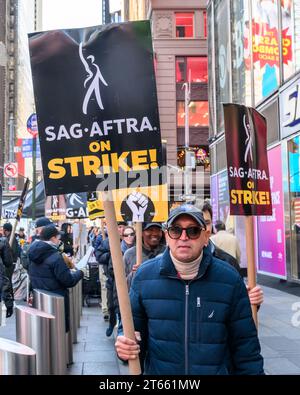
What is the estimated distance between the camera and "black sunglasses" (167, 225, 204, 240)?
3.03 m

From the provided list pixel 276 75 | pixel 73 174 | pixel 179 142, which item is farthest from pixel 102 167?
pixel 179 142

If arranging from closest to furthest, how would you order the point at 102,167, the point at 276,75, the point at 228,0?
the point at 102,167 → the point at 276,75 → the point at 228,0

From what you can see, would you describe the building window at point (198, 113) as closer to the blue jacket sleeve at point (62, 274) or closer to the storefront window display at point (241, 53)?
the storefront window display at point (241, 53)

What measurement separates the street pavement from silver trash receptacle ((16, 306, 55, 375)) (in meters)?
1.66

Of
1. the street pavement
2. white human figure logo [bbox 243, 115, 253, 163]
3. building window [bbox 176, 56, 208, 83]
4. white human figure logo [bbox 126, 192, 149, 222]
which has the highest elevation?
building window [bbox 176, 56, 208, 83]

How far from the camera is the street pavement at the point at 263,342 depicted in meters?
7.03

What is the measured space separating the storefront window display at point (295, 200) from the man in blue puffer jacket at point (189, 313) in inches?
423

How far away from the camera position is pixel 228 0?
1969cm

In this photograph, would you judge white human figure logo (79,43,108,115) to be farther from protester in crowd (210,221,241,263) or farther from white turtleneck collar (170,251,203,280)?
protester in crowd (210,221,241,263)

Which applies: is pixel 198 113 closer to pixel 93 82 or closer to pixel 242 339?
pixel 93 82

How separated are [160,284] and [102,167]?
84 centimetres

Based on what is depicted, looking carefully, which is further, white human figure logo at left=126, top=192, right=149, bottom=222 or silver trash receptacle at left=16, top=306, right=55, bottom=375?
white human figure logo at left=126, top=192, right=149, bottom=222

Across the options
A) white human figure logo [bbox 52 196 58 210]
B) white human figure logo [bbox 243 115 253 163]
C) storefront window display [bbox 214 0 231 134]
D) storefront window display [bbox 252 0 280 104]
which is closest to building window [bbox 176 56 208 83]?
storefront window display [bbox 214 0 231 134]
